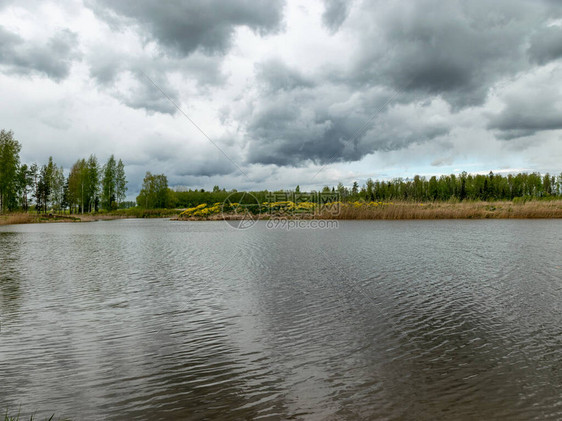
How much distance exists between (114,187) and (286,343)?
8875 centimetres

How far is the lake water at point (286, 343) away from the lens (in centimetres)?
296

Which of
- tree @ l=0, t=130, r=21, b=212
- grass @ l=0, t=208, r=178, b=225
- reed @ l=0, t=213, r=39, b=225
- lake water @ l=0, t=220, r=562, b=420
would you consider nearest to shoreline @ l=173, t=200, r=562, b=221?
lake water @ l=0, t=220, r=562, b=420

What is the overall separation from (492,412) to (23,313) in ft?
21.4

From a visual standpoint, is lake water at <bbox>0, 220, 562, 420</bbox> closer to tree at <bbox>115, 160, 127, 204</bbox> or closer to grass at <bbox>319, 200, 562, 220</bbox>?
grass at <bbox>319, 200, 562, 220</bbox>

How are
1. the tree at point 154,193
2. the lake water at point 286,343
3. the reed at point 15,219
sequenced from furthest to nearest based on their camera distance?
the tree at point 154,193, the reed at point 15,219, the lake water at point 286,343

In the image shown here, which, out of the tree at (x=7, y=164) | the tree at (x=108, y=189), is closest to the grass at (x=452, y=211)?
the tree at (x=7, y=164)

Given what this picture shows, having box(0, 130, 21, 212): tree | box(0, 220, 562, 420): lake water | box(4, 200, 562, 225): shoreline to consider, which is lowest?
box(0, 220, 562, 420): lake water

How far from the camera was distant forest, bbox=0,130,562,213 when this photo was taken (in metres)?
57.2

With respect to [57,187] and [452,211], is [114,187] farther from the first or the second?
[452,211]

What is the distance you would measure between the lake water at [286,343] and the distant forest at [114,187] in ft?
136

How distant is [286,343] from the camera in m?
4.32

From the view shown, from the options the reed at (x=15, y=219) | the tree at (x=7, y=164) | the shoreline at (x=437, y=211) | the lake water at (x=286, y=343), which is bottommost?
the lake water at (x=286, y=343)

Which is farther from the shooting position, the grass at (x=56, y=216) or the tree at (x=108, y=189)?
the tree at (x=108, y=189)

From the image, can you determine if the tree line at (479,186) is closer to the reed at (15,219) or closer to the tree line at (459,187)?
the tree line at (459,187)
